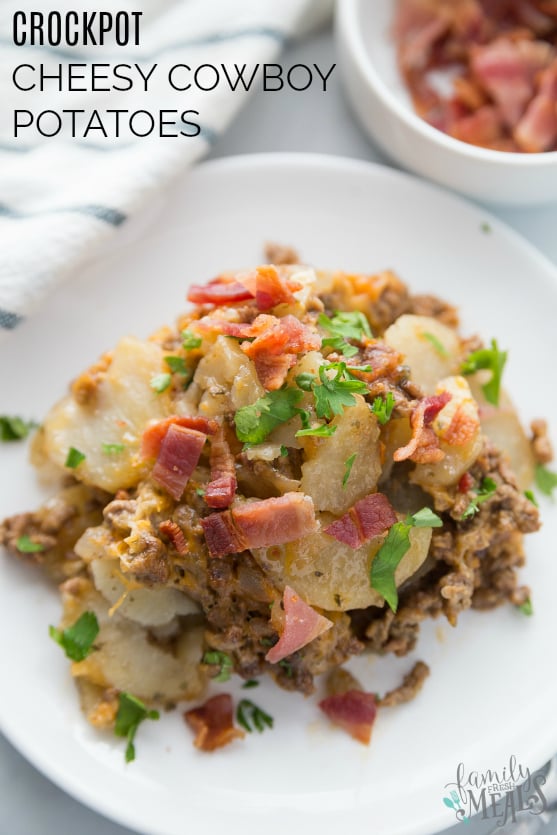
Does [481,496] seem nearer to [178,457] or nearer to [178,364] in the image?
[178,457]

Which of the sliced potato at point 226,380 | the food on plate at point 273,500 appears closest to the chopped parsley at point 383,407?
the food on plate at point 273,500

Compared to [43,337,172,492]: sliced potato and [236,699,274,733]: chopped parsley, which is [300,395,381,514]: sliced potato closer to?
[43,337,172,492]: sliced potato

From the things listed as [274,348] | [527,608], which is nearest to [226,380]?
[274,348]

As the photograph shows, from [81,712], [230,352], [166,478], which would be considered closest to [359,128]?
[230,352]

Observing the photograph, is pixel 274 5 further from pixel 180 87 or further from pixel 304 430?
pixel 304 430

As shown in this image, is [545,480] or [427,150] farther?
[427,150]

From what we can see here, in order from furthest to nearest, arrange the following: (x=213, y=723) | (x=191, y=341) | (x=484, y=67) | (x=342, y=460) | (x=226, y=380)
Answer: (x=484, y=67) < (x=213, y=723) < (x=191, y=341) < (x=226, y=380) < (x=342, y=460)
